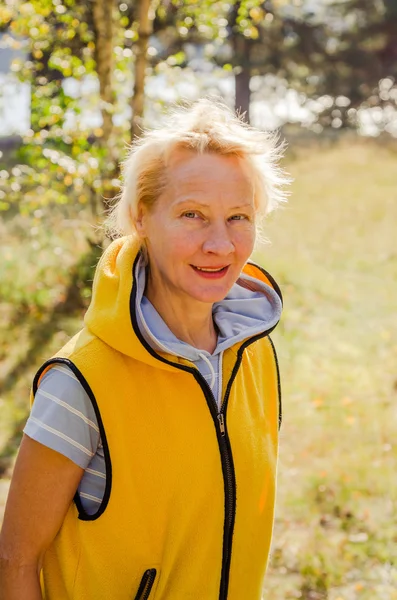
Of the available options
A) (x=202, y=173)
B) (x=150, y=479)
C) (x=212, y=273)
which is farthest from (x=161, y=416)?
(x=202, y=173)

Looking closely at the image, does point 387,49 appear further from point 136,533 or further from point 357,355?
point 136,533

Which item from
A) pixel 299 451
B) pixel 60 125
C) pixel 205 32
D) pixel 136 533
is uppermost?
pixel 205 32

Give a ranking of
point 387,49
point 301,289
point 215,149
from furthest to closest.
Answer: point 387,49
point 301,289
point 215,149

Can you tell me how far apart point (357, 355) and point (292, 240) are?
4818mm

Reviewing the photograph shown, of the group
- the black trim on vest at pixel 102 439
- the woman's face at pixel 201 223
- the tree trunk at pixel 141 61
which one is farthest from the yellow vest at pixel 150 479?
the tree trunk at pixel 141 61

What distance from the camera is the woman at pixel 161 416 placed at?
1.66m

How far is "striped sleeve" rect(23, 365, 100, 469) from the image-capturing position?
1.63m

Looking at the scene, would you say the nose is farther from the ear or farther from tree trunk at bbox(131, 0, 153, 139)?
tree trunk at bbox(131, 0, 153, 139)

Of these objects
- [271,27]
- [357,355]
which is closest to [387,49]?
[271,27]

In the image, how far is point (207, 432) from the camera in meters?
1.81

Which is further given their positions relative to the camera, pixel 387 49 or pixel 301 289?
pixel 387 49

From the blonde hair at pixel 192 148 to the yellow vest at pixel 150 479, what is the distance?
0.15m

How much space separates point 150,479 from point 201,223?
26.0 inches

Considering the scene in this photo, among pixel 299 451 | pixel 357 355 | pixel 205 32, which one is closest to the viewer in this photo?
pixel 299 451
